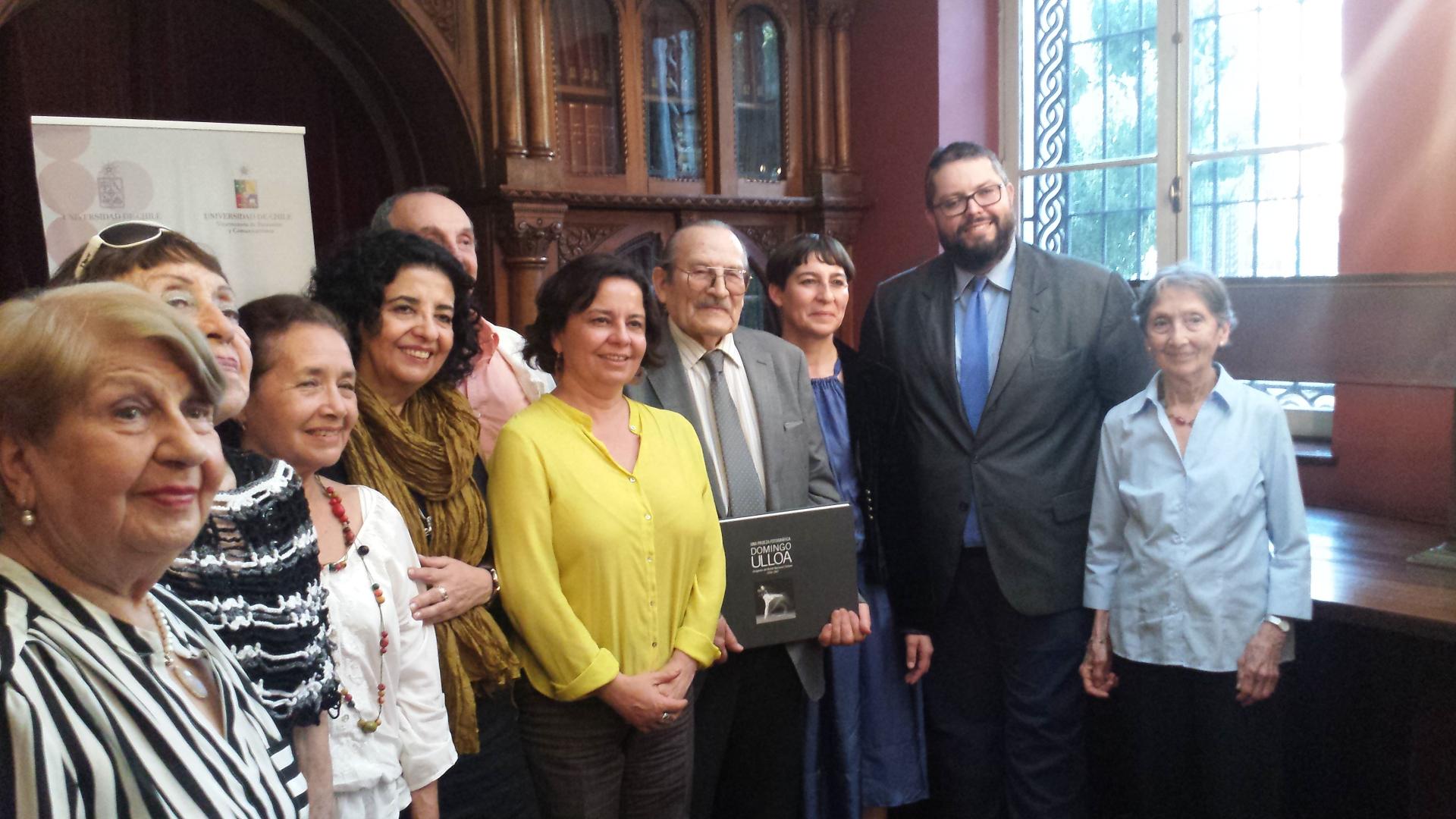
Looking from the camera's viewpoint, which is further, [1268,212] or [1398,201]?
[1268,212]

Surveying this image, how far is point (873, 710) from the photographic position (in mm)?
2418

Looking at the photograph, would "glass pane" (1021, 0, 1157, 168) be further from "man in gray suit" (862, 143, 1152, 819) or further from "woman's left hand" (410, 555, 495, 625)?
"woman's left hand" (410, 555, 495, 625)

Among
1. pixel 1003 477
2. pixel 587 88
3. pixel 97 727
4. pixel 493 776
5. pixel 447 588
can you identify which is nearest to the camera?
pixel 97 727

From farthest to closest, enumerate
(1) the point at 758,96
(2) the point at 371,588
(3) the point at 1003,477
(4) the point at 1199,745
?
(1) the point at 758,96 → (3) the point at 1003,477 → (4) the point at 1199,745 → (2) the point at 371,588

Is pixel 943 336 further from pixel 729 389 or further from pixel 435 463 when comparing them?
pixel 435 463

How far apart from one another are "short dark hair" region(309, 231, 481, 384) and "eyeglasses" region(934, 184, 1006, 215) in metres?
1.12

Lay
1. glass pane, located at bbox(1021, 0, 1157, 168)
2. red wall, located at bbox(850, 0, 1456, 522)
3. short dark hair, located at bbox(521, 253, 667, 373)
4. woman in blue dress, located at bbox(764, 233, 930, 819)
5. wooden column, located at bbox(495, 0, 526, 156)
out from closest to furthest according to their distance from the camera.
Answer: short dark hair, located at bbox(521, 253, 667, 373) < woman in blue dress, located at bbox(764, 233, 930, 819) < red wall, located at bbox(850, 0, 1456, 522) < wooden column, located at bbox(495, 0, 526, 156) < glass pane, located at bbox(1021, 0, 1157, 168)

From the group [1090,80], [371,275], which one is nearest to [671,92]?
[1090,80]

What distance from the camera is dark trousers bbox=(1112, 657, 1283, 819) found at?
2.05m

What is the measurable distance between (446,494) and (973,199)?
4.34 feet

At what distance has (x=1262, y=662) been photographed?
198 centimetres

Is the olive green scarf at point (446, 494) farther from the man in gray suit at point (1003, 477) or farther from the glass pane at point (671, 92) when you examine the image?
the glass pane at point (671, 92)

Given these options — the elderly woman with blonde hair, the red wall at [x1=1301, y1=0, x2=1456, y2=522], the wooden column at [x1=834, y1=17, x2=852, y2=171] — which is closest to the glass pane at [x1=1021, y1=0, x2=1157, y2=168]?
the wooden column at [x1=834, y1=17, x2=852, y2=171]

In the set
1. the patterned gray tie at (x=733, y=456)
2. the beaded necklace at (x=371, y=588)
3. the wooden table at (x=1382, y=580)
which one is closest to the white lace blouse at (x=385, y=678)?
the beaded necklace at (x=371, y=588)
